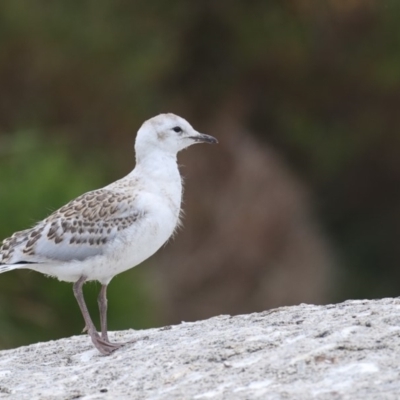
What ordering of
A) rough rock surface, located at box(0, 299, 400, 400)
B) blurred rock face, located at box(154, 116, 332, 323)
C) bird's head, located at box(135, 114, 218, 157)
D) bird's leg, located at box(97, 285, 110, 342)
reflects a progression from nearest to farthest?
1. rough rock surface, located at box(0, 299, 400, 400)
2. bird's leg, located at box(97, 285, 110, 342)
3. bird's head, located at box(135, 114, 218, 157)
4. blurred rock face, located at box(154, 116, 332, 323)

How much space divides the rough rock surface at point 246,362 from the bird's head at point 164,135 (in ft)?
4.32

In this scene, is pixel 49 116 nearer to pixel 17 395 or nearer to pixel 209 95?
pixel 209 95

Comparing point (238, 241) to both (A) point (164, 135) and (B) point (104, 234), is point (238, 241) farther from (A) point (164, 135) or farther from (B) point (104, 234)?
(B) point (104, 234)

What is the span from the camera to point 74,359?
304 inches

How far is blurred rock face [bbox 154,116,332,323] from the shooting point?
19047mm

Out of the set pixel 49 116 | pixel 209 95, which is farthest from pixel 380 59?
pixel 49 116

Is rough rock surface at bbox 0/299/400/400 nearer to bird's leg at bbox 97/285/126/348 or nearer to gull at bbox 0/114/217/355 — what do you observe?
bird's leg at bbox 97/285/126/348

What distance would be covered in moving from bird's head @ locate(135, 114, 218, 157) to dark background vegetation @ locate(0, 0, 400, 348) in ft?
24.6

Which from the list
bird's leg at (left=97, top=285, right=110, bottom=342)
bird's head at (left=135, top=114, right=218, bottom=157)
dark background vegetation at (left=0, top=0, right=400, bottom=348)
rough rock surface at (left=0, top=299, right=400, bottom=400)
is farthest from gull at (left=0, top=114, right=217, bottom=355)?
dark background vegetation at (left=0, top=0, right=400, bottom=348)

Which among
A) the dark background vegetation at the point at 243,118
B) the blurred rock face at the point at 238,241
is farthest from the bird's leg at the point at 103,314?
the blurred rock face at the point at 238,241

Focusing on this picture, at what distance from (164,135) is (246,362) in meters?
2.53

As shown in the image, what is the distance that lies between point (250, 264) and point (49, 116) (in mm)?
4020

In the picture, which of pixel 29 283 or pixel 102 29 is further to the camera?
pixel 102 29

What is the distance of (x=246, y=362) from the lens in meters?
6.45
